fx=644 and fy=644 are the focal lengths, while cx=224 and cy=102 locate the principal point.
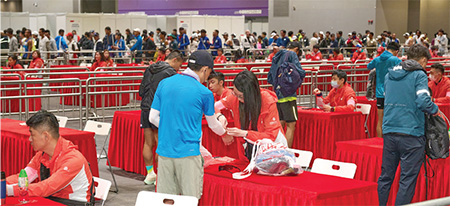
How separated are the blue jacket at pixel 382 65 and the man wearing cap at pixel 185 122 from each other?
199 inches

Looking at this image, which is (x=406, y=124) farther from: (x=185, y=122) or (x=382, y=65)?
(x=382, y=65)

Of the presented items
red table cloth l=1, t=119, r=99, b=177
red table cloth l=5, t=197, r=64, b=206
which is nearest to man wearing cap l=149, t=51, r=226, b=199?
red table cloth l=5, t=197, r=64, b=206

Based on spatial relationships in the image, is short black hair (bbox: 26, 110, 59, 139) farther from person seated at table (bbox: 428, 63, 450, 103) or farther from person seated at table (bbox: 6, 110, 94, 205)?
person seated at table (bbox: 428, 63, 450, 103)

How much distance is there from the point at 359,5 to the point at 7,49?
23.4m

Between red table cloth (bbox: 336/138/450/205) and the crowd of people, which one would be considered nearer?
the crowd of people

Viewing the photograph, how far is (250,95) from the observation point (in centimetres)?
552

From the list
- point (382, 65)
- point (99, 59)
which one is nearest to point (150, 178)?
point (382, 65)

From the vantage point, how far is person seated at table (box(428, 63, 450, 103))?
32.4 feet

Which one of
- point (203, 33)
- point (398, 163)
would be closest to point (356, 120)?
point (398, 163)

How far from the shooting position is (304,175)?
5023mm

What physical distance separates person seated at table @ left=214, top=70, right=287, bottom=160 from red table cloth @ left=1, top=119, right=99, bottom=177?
7.02 feet

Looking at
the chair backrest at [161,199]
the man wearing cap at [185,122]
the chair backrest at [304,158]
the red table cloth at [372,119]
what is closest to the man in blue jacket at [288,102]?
the red table cloth at [372,119]

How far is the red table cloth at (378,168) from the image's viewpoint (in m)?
6.34

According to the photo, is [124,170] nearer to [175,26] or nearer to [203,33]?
[203,33]
